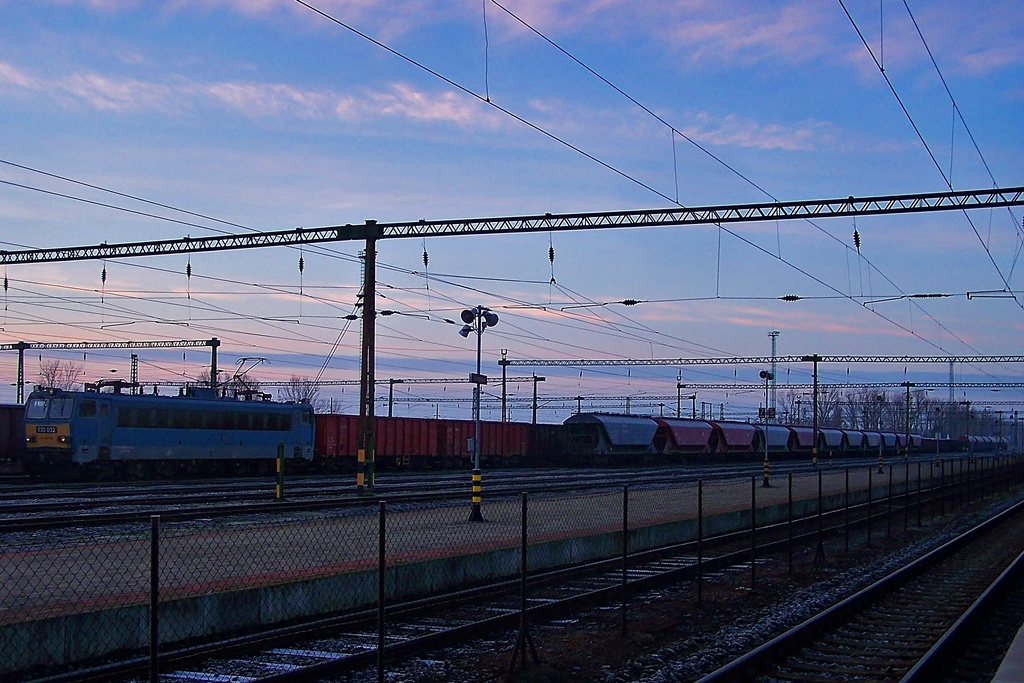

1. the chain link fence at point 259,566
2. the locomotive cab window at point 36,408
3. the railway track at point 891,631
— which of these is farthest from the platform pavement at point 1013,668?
the locomotive cab window at point 36,408

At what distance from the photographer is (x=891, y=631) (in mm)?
13008

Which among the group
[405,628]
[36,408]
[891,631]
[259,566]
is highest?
[36,408]

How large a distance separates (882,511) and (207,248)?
74.3 feet

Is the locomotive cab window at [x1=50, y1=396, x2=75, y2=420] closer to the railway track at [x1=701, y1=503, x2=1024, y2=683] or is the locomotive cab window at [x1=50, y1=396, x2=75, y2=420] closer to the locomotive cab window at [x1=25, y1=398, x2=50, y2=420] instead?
the locomotive cab window at [x1=25, y1=398, x2=50, y2=420]

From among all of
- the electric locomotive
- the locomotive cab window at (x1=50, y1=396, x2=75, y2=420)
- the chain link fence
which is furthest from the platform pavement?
the locomotive cab window at (x1=50, y1=396, x2=75, y2=420)

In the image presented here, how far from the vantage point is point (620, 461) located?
61.6 metres

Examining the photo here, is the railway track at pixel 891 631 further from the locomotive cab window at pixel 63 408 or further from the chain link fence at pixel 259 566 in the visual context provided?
the locomotive cab window at pixel 63 408

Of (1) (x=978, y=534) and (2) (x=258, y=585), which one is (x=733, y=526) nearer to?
(1) (x=978, y=534)

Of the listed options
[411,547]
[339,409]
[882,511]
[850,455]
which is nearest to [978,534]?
[882,511]

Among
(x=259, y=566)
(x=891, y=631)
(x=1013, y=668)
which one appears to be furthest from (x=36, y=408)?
(x=1013, y=668)

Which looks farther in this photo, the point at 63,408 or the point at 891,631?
the point at 63,408

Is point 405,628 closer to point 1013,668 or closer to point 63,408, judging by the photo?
point 1013,668

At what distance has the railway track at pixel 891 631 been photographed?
1054cm

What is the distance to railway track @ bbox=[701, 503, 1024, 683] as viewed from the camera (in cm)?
1054
